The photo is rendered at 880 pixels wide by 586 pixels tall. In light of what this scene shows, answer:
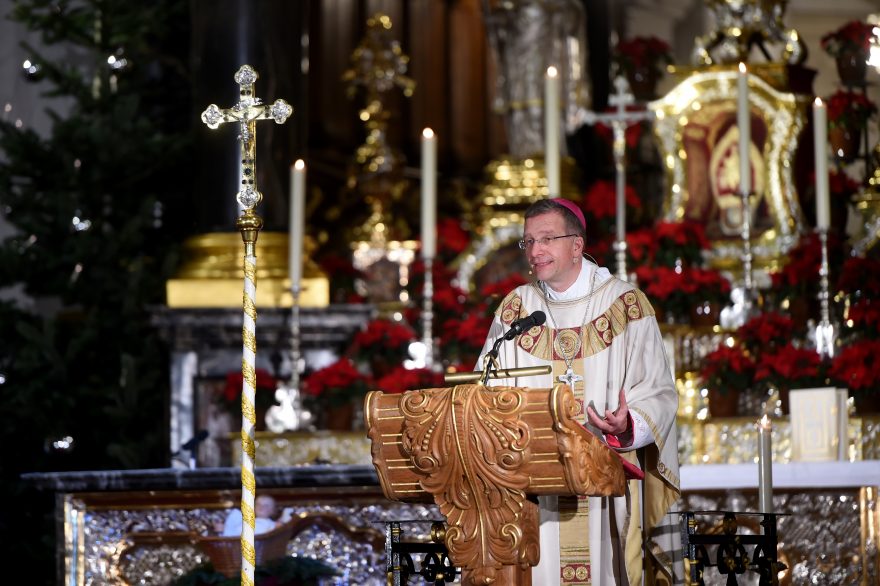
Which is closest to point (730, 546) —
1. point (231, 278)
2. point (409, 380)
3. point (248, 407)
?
point (248, 407)

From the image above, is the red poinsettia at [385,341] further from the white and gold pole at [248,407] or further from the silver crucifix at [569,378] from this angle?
the white and gold pole at [248,407]

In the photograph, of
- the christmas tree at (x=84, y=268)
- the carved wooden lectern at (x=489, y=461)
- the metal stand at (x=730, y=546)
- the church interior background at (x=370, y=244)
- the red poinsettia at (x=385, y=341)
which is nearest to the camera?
the carved wooden lectern at (x=489, y=461)

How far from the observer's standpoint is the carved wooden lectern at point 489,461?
419 cm

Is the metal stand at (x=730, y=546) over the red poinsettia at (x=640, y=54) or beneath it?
beneath

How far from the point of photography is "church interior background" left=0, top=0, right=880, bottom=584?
20.1 ft

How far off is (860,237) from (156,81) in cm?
429

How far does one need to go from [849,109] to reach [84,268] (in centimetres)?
404

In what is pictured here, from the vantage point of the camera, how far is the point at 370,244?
8.59 metres

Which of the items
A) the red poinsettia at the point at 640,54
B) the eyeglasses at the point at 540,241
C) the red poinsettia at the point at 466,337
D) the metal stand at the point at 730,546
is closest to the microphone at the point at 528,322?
the eyeglasses at the point at 540,241

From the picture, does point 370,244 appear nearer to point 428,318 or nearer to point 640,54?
point 428,318

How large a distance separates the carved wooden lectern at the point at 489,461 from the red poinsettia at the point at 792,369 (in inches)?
96.5

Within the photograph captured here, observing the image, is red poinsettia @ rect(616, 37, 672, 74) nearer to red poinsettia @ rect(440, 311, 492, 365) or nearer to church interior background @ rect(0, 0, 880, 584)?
church interior background @ rect(0, 0, 880, 584)

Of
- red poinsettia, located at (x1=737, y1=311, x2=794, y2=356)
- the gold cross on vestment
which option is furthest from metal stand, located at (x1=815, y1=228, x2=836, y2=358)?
the gold cross on vestment

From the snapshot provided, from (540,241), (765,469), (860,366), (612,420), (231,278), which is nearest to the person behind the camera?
(612,420)
